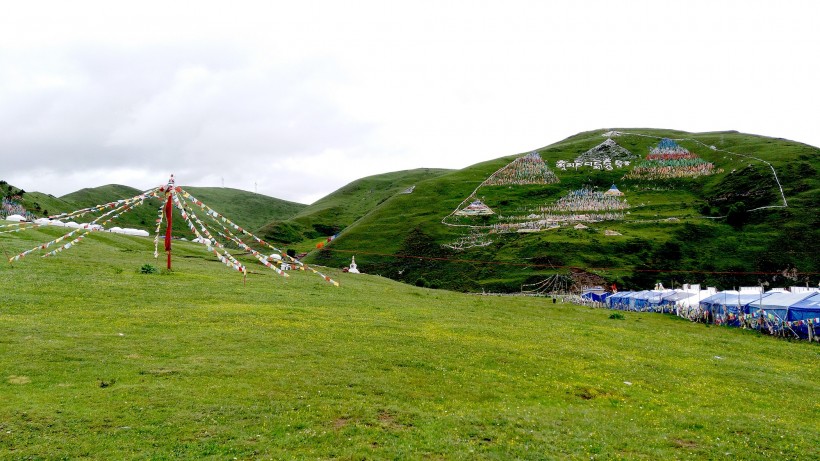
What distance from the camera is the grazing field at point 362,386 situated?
12445 mm

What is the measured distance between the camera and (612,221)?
133m

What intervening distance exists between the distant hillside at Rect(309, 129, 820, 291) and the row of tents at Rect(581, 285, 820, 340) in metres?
22.3

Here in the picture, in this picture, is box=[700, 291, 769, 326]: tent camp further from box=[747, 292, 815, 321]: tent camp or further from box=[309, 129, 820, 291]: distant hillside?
box=[309, 129, 820, 291]: distant hillside

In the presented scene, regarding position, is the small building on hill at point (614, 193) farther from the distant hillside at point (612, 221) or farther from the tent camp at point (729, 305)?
the tent camp at point (729, 305)

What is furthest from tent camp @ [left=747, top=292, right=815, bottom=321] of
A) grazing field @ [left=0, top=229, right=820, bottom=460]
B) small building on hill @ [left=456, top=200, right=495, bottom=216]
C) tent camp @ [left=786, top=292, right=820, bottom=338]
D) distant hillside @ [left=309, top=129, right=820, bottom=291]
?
small building on hill @ [left=456, top=200, right=495, bottom=216]

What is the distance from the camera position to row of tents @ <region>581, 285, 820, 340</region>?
36406 millimetres

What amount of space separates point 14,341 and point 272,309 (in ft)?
47.3

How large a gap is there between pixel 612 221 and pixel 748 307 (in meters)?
94.5

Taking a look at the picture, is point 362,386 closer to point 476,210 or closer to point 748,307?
point 748,307

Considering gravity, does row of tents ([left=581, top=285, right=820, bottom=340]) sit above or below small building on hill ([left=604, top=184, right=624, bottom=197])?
below

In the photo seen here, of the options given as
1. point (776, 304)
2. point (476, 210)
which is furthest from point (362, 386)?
point (476, 210)

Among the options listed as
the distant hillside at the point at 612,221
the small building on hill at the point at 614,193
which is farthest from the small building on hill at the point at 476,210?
the small building on hill at the point at 614,193

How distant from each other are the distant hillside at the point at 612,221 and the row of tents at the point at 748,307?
22292mm

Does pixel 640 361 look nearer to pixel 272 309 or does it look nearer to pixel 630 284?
pixel 272 309
